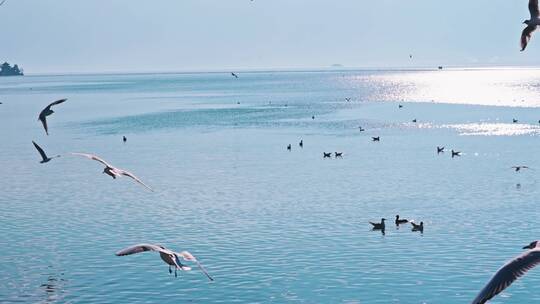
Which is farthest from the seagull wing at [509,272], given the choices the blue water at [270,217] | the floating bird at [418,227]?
the floating bird at [418,227]

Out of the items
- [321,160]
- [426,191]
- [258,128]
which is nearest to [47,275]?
[426,191]

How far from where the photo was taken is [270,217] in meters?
55.2

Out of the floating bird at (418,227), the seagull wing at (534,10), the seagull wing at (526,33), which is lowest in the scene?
the floating bird at (418,227)

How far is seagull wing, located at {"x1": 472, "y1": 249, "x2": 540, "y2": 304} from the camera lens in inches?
477

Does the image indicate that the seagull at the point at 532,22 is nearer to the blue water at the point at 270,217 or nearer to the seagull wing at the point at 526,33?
the seagull wing at the point at 526,33

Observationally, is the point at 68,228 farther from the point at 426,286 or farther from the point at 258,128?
the point at 258,128

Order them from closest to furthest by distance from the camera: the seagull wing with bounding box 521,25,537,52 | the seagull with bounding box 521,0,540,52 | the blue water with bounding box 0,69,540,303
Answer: the seagull with bounding box 521,0,540,52 < the seagull wing with bounding box 521,25,537,52 < the blue water with bounding box 0,69,540,303

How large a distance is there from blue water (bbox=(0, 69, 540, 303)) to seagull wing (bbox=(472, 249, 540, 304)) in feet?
77.6

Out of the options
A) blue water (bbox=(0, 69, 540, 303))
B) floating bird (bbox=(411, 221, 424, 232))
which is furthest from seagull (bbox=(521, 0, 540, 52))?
floating bird (bbox=(411, 221, 424, 232))

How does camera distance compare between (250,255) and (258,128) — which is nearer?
(250,255)

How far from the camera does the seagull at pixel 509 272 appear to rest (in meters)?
12.1

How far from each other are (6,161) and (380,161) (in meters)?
44.7

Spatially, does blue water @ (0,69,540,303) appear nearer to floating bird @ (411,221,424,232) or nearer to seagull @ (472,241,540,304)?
floating bird @ (411,221,424,232)

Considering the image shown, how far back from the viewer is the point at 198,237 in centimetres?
4888
